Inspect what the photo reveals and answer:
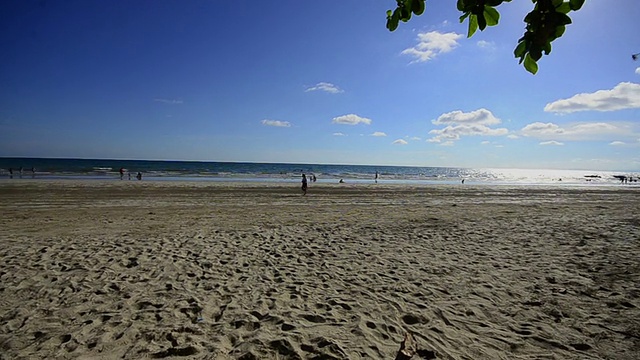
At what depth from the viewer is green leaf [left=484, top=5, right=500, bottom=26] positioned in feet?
5.00

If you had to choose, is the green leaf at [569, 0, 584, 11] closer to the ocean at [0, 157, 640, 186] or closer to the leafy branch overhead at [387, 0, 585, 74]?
the leafy branch overhead at [387, 0, 585, 74]

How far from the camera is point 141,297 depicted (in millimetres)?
4746

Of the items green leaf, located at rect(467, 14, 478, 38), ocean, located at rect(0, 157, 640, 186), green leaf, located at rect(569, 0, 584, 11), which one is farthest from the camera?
ocean, located at rect(0, 157, 640, 186)

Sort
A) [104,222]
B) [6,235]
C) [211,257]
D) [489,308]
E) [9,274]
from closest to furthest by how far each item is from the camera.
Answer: [489,308] → [9,274] → [211,257] → [6,235] → [104,222]

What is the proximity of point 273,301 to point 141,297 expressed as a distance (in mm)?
2047

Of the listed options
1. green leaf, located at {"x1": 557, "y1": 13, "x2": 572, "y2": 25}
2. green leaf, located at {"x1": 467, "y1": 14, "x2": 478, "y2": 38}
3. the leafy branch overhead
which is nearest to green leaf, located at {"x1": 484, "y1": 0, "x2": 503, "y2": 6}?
the leafy branch overhead

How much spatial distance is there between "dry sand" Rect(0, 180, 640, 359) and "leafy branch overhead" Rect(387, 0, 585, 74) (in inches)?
127

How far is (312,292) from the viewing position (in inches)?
200

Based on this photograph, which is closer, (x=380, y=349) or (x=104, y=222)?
(x=380, y=349)

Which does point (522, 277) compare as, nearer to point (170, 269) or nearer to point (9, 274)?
point (170, 269)

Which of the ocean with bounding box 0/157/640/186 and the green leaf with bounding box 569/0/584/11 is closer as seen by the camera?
the green leaf with bounding box 569/0/584/11

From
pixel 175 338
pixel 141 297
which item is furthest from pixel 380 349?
pixel 141 297

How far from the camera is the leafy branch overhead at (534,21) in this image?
1383 mm

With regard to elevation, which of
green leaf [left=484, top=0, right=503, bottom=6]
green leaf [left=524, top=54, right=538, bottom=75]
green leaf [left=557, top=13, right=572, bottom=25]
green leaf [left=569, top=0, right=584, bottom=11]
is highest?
green leaf [left=484, top=0, right=503, bottom=6]
